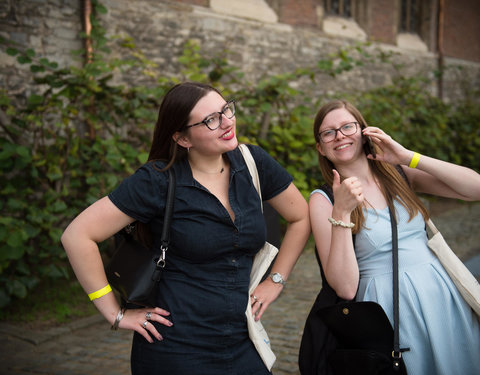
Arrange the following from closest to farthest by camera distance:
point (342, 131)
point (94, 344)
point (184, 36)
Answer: point (342, 131)
point (94, 344)
point (184, 36)

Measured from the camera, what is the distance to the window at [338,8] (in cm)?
1173

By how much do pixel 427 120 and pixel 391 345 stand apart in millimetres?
9000

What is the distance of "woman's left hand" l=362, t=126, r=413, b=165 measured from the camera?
1909 mm

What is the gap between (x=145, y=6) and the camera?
7922 mm

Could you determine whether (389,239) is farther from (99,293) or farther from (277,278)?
(99,293)

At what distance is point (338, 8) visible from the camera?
11977 millimetres

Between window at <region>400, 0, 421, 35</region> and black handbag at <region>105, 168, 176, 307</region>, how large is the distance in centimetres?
1373

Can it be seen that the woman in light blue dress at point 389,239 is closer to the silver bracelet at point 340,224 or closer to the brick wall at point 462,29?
the silver bracelet at point 340,224

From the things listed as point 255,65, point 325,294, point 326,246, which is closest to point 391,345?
point 325,294

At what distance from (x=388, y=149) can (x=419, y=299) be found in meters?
0.63

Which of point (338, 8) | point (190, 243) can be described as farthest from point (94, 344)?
point (338, 8)

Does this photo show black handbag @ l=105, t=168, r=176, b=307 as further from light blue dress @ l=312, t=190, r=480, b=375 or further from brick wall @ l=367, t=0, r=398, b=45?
brick wall @ l=367, t=0, r=398, b=45

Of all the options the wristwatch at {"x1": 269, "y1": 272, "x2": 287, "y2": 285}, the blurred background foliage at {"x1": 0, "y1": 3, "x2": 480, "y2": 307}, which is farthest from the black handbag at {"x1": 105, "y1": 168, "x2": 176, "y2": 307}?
the blurred background foliage at {"x1": 0, "y1": 3, "x2": 480, "y2": 307}

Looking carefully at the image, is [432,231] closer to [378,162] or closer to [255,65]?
[378,162]
